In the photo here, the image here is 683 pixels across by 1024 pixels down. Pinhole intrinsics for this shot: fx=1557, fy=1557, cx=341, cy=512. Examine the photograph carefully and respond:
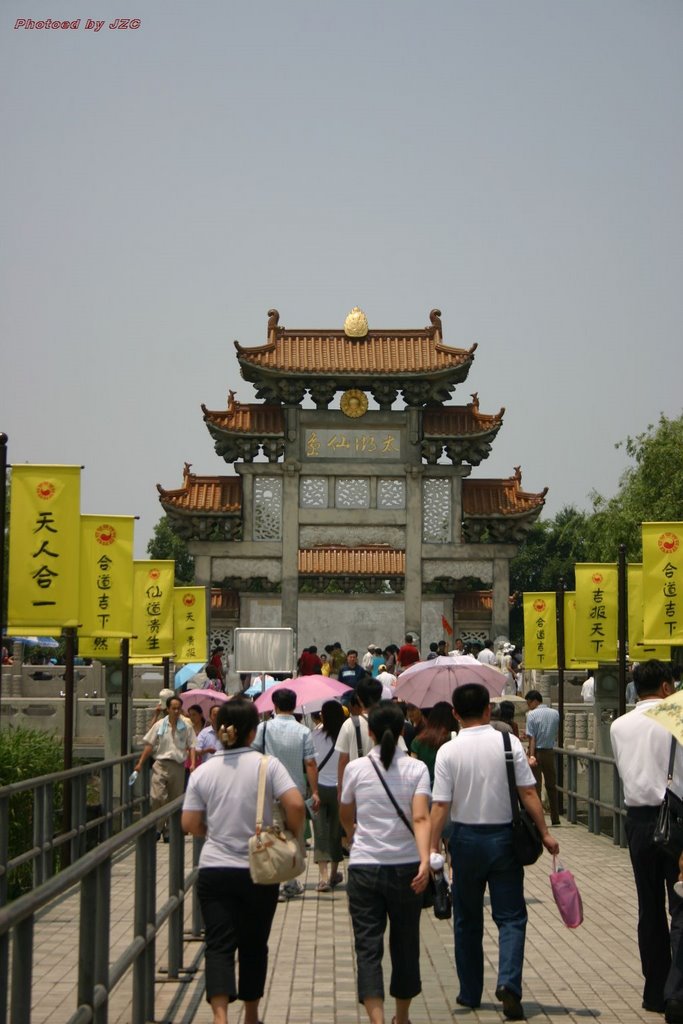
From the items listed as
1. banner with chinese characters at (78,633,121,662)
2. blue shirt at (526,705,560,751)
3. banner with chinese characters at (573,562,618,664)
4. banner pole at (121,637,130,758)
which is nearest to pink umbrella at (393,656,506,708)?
blue shirt at (526,705,560,751)

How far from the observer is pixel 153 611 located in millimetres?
26531

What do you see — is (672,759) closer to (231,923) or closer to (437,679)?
(231,923)

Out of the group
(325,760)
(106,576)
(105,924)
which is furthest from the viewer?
(106,576)

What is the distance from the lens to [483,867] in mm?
8062

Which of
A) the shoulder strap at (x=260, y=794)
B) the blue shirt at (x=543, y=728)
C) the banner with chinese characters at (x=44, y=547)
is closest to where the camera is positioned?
the shoulder strap at (x=260, y=794)

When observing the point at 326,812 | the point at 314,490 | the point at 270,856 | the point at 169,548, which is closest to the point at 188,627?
the point at 314,490

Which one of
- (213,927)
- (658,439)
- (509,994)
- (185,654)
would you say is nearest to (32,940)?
(213,927)

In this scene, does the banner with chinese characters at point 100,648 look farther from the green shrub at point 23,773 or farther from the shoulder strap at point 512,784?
the shoulder strap at point 512,784

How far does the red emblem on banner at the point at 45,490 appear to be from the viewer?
15.9 m

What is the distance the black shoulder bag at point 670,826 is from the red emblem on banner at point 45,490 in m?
9.33

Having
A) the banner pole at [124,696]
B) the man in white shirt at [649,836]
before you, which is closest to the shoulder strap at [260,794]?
the man in white shirt at [649,836]

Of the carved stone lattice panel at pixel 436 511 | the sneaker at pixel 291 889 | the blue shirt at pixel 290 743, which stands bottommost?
the sneaker at pixel 291 889

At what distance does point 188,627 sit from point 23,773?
13.1 metres

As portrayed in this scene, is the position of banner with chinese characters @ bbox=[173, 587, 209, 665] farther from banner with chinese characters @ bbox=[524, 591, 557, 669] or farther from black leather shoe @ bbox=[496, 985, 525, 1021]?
black leather shoe @ bbox=[496, 985, 525, 1021]
